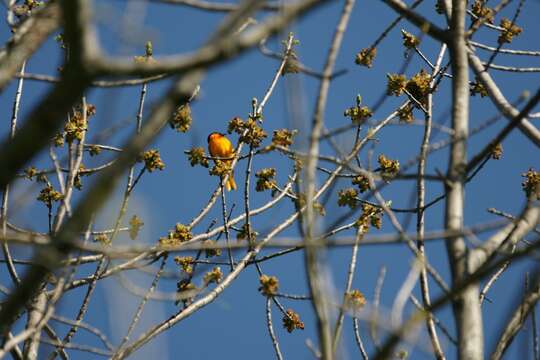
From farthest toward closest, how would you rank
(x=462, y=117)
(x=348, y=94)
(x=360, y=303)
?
1. (x=348, y=94)
2. (x=360, y=303)
3. (x=462, y=117)

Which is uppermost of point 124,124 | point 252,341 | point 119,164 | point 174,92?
point 252,341

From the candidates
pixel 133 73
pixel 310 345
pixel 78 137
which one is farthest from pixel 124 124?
pixel 133 73

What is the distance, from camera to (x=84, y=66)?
1.04m

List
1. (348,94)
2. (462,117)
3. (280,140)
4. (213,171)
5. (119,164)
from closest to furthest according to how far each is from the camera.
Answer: (119,164), (462,117), (280,140), (213,171), (348,94)

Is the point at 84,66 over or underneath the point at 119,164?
over

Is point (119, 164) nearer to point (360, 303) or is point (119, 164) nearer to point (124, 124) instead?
point (360, 303)

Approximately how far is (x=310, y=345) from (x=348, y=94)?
54367 mm

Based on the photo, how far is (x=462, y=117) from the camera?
182 cm

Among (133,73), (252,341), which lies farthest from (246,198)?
(252,341)

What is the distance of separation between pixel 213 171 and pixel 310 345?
2261 millimetres

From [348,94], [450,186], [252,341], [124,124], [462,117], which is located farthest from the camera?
[348,94]

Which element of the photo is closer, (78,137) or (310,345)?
(310,345)

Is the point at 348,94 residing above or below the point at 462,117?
above

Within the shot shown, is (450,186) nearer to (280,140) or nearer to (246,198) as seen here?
(246,198)
